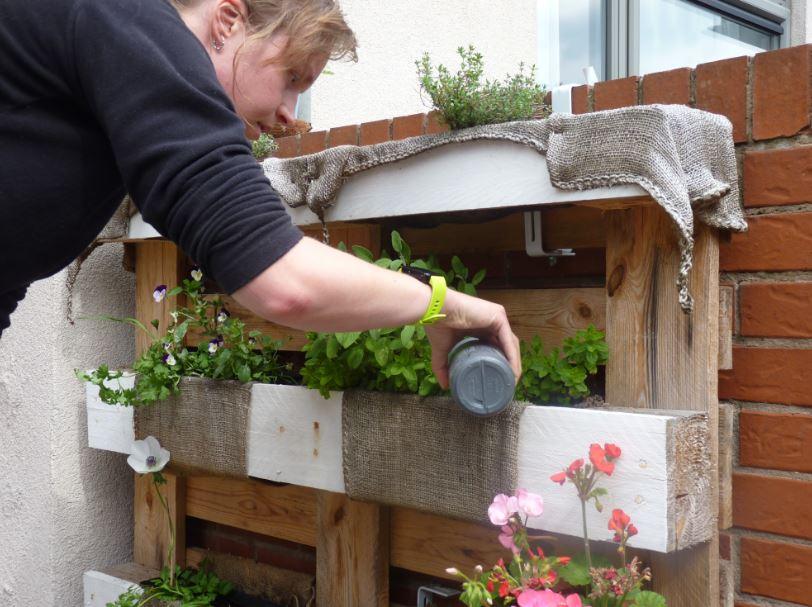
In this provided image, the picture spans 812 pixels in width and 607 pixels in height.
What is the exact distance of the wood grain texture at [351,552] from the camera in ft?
6.29

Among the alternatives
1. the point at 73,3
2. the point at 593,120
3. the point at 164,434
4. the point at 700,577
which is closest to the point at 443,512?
the point at 700,577

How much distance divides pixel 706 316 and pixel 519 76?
0.57 meters

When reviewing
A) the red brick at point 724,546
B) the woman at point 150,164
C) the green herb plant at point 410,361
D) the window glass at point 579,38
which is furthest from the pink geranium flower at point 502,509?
the window glass at point 579,38

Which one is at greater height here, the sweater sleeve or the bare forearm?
the sweater sleeve

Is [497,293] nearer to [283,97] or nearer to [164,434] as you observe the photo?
[283,97]

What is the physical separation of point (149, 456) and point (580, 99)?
1350 mm

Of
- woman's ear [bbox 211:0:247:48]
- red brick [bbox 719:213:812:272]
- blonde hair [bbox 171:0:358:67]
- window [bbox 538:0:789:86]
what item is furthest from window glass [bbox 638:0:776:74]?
woman's ear [bbox 211:0:247:48]

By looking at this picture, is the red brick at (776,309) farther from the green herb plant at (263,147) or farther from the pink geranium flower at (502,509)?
the green herb plant at (263,147)

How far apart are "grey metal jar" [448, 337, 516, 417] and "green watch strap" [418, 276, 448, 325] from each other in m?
0.15

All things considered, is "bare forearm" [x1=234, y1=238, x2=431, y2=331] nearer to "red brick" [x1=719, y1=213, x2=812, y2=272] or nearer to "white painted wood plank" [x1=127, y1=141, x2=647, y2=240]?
"white painted wood plank" [x1=127, y1=141, x2=647, y2=240]

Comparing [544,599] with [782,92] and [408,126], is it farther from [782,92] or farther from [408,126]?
[408,126]

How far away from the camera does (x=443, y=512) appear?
1.53 metres

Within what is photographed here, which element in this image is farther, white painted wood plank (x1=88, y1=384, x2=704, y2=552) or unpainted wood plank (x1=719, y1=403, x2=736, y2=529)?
unpainted wood plank (x1=719, y1=403, x2=736, y2=529)

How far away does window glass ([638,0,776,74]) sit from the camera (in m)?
4.02
